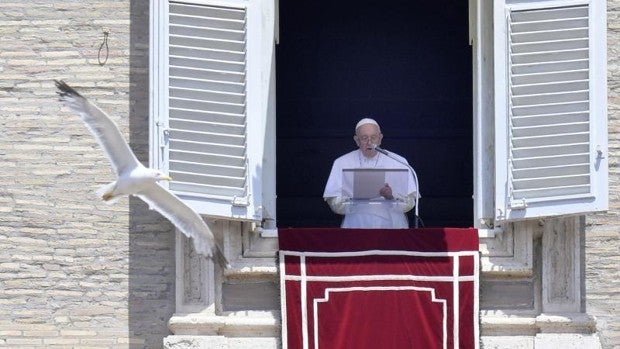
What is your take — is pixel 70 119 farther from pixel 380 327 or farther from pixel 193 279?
pixel 380 327

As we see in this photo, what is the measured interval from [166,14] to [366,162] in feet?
5.10

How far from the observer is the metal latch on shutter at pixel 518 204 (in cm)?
1351

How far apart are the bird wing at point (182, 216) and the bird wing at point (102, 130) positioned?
191 mm

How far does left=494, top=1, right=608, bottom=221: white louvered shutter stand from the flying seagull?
1.63 metres

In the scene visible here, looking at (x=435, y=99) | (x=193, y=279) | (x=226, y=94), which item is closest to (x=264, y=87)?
(x=226, y=94)

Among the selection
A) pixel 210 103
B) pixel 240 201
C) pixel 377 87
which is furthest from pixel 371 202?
pixel 377 87

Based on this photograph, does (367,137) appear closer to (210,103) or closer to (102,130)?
(210,103)

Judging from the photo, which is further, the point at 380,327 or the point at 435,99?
the point at 435,99

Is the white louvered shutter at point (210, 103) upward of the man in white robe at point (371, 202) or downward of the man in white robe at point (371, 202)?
upward

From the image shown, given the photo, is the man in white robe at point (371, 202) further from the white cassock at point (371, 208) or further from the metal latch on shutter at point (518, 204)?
the metal latch on shutter at point (518, 204)

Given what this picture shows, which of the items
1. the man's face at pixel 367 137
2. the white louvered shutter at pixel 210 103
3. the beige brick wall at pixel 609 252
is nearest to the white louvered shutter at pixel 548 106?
the beige brick wall at pixel 609 252

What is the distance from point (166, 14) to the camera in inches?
534

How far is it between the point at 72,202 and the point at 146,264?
544mm

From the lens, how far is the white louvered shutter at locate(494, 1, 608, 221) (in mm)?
13531
